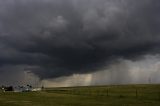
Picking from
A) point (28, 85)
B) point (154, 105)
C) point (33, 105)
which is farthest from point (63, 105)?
point (28, 85)

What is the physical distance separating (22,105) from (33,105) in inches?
107

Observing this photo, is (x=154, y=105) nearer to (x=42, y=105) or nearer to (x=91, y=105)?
(x=91, y=105)

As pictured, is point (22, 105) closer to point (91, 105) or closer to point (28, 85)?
point (91, 105)

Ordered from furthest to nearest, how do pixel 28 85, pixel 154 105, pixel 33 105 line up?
pixel 28 85, pixel 33 105, pixel 154 105

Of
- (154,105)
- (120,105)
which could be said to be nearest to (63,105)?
(120,105)

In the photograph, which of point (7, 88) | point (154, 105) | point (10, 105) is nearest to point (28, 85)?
point (7, 88)

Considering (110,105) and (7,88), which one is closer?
(110,105)

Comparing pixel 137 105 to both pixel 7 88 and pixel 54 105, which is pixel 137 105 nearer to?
pixel 54 105

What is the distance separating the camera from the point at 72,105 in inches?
2325

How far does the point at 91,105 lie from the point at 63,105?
4785 millimetres

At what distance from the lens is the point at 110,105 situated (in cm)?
5762

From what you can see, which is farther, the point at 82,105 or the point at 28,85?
the point at 28,85

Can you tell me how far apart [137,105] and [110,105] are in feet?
14.4

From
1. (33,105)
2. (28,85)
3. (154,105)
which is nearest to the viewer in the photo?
(154,105)
